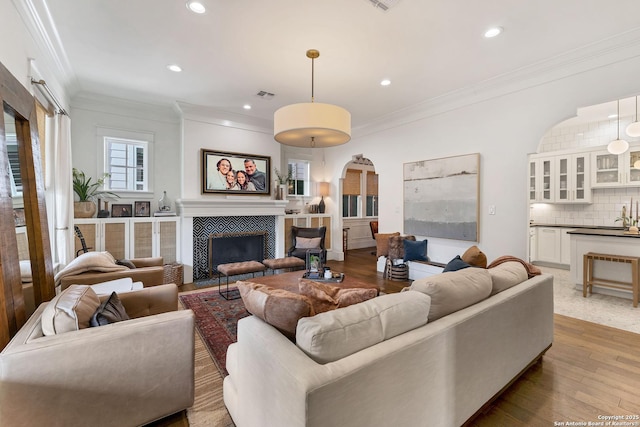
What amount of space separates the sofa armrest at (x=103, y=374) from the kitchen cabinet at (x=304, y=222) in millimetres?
4380

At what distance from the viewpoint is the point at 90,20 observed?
2592 mm

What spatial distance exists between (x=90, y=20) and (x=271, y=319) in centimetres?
325

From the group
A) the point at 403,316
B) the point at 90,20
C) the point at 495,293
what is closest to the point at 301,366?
the point at 403,316

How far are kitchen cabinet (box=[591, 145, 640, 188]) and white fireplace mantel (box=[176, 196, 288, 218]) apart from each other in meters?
6.08

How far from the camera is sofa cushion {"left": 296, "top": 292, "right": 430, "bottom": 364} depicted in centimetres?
111

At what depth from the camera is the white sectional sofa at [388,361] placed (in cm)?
100

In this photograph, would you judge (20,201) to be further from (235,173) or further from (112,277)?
(235,173)

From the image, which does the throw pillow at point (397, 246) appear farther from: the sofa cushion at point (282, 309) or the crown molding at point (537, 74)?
the sofa cushion at point (282, 309)

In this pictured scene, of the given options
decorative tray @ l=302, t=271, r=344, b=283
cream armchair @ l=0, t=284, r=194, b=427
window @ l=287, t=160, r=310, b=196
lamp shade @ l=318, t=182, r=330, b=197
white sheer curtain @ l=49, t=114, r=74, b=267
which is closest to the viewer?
cream armchair @ l=0, t=284, r=194, b=427

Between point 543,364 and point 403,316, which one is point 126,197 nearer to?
point 403,316

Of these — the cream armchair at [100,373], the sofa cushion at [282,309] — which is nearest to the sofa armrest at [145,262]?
the cream armchair at [100,373]

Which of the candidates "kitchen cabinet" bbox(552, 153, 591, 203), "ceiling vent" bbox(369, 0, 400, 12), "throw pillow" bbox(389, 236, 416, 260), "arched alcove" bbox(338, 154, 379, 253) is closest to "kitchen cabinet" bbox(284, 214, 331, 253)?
"arched alcove" bbox(338, 154, 379, 253)


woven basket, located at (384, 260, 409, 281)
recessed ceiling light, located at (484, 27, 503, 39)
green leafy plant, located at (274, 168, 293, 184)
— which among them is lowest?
woven basket, located at (384, 260, 409, 281)

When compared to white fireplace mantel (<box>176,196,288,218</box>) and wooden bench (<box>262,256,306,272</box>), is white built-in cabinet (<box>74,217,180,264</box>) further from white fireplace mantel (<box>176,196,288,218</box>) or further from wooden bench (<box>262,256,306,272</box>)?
wooden bench (<box>262,256,306,272</box>)
